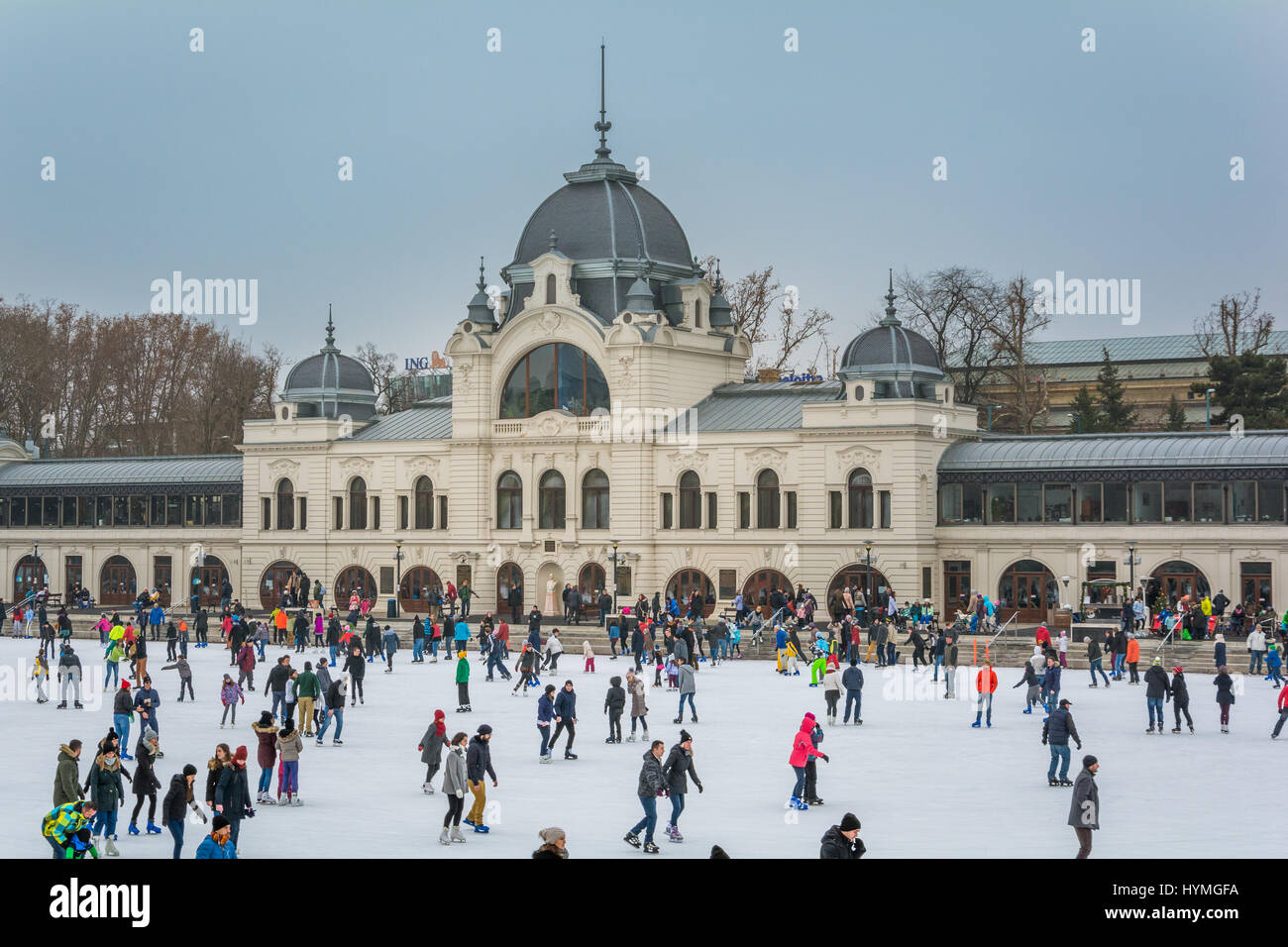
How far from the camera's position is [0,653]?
5444 cm

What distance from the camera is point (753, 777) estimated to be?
90.6 feet

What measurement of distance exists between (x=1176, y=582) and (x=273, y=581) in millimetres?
35594

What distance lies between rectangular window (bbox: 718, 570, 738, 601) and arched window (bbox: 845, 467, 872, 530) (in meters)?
4.69

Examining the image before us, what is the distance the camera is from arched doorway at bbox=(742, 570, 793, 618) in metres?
62.5

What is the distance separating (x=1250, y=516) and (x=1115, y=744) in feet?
90.2

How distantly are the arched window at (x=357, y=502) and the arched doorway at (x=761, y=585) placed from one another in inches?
675

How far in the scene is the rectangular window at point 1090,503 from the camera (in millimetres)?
59000

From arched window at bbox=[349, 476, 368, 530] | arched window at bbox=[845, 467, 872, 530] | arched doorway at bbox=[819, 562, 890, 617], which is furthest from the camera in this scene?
arched window at bbox=[349, 476, 368, 530]

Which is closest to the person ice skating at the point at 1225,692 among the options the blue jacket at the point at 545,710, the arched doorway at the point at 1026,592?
the blue jacket at the point at 545,710

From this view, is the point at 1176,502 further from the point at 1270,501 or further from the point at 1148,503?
the point at 1270,501

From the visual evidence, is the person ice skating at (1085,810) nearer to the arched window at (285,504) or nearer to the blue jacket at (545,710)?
the blue jacket at (545,710)

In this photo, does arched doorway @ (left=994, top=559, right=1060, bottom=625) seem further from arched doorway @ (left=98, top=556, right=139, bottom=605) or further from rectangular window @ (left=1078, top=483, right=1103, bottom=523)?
arched doorway @ (left=98, top=556, right=139, bottom=605)

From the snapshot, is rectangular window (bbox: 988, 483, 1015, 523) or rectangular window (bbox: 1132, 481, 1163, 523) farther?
rectangular window (bbox: 988, 483, 1015, 523)

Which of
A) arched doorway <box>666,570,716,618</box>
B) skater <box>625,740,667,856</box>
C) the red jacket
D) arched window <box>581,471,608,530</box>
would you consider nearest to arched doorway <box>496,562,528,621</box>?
arched window <box>581,471,608,530</box>
